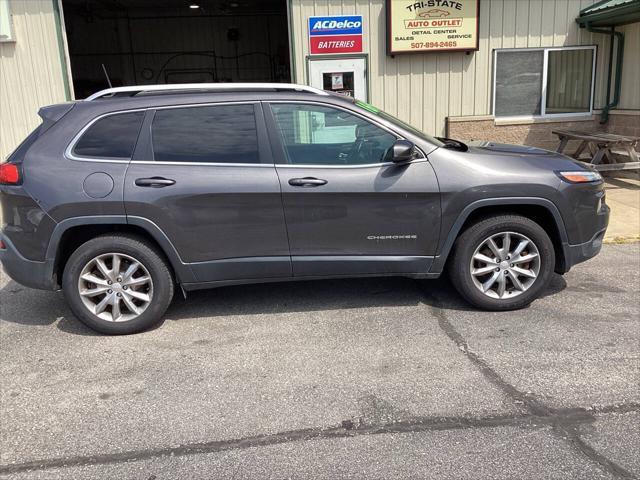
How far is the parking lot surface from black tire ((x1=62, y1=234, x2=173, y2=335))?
129mm

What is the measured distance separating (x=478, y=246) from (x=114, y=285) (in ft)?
9.32

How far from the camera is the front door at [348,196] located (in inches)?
166

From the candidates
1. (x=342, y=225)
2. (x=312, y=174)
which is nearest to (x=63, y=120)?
(x=312, y=174)

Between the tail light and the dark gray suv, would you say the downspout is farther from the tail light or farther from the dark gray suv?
the tail light

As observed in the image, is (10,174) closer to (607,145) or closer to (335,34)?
(335,34)

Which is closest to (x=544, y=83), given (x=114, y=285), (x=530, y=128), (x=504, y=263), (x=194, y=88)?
(x=530, y=128)

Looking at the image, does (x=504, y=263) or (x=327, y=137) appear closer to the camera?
(x=327, y=137)

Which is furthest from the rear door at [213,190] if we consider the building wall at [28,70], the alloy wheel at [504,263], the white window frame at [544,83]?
the white window frame at [544,83]

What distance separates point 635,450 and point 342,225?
92.9 inches

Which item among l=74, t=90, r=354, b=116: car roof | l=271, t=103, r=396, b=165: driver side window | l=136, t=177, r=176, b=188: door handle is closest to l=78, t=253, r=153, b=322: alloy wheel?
l=136, t=177, r=176, b=188: door handle

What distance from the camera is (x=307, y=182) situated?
419cm

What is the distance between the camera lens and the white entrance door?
10.0 metres

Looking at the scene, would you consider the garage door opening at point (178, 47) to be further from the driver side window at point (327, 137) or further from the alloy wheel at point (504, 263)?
the alloy wheel at point (504, 263)

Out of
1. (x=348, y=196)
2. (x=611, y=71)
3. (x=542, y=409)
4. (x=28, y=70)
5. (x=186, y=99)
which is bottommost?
(x=542, y=409)
